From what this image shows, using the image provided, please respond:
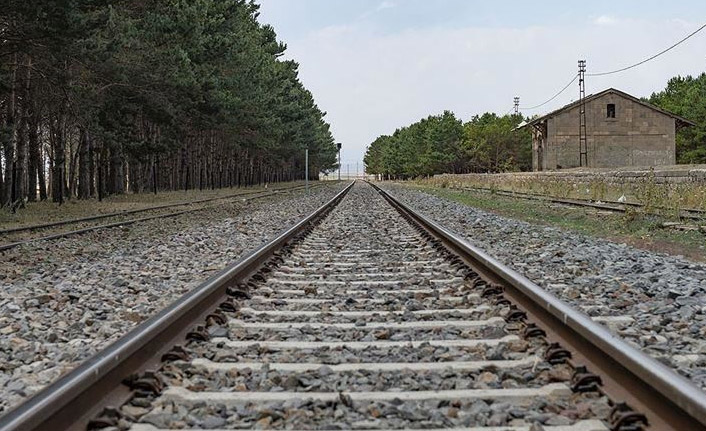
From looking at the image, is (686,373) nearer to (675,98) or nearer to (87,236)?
(87,236)

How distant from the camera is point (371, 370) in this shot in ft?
11.8

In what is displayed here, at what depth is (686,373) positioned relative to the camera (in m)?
3.50

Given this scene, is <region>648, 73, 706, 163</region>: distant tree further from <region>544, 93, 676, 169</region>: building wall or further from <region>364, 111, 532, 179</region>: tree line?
<region>364, 111, 532, 179</region>: tree line

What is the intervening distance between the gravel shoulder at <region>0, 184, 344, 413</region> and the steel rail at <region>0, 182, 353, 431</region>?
504 millimetres

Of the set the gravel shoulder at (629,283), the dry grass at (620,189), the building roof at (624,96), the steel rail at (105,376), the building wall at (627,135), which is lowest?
the gravel shoulder at (629,283)

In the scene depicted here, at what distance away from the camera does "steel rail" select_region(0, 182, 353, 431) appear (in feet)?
8.33

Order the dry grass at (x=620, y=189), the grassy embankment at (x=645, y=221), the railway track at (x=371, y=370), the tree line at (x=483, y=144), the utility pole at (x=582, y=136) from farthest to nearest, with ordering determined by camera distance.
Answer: the tree line at (x=483, y=144) → the utility pole at (x=582, y=136) → the dry grass at (x=620, y=189) → the grassy embankment at (x=645, y=221) → the railway track at (x=371, y=370)

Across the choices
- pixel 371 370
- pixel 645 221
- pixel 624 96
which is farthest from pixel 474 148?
pixel 371 370

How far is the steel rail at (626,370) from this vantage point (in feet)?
8.39

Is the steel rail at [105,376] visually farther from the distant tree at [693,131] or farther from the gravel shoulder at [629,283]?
the distant tree at [693,131]

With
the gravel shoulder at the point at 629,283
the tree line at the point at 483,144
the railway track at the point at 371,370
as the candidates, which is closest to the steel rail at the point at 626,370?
the railway track at the point at 371,370

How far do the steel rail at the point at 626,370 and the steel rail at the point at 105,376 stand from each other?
7.35 ft

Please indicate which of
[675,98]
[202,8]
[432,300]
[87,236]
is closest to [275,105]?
[202,8]

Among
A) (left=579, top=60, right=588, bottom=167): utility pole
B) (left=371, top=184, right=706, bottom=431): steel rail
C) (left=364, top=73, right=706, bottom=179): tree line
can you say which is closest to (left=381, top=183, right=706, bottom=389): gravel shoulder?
(left=371, top=184, right=706, bottom=431): steel rail
